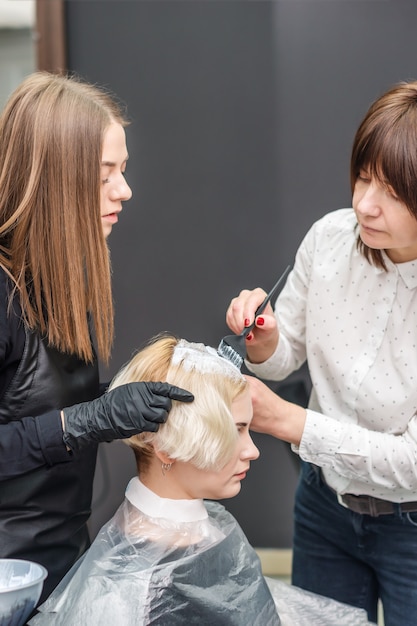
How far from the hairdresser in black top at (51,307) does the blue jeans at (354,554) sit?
537 millimetres

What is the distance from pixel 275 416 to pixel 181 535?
323 millimetres

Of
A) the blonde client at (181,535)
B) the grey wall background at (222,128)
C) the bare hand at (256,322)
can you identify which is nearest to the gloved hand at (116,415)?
the blonde client at (181,535)

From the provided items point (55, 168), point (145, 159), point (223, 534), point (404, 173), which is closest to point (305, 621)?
point (223, 534)

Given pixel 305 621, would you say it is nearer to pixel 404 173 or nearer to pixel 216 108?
pixel 404 173

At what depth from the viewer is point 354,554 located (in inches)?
68.9

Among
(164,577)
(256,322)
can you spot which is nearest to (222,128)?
(256,322)

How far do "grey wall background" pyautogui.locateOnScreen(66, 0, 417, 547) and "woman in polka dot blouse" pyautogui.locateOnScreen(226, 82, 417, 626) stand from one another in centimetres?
90

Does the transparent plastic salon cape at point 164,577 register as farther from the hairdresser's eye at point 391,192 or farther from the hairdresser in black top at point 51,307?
the hairdresser's eye at point 391,192

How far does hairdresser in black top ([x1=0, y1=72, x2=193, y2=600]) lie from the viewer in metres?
1.40

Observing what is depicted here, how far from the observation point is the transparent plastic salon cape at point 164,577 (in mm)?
1438

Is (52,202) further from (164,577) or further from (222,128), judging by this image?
(222,128)

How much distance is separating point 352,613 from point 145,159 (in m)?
1.69

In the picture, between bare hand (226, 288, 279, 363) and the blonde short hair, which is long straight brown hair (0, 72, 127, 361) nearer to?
the blonde short hair

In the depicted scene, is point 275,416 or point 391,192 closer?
point 391,192
